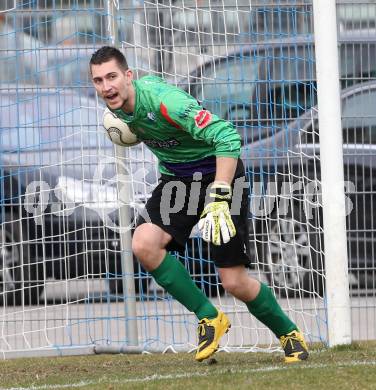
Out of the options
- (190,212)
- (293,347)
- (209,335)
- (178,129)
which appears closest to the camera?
(178,129)

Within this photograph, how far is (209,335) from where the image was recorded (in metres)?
7.27

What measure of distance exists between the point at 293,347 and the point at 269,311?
→ 28 cm

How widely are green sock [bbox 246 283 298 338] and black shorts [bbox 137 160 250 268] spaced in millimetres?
261

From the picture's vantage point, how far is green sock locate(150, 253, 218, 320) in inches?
289

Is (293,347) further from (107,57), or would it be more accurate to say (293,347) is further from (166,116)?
(107,57)

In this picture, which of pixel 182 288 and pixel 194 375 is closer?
pixel 194 375

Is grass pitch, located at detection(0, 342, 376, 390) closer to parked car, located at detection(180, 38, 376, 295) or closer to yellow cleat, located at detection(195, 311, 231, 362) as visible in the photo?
yellow cleat, located at detection(195, 311, 231, 362)

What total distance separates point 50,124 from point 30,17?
0.84m

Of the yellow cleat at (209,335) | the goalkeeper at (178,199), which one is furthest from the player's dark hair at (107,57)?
the yellow cleat at (209,335)

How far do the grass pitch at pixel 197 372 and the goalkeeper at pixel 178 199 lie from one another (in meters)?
0.30

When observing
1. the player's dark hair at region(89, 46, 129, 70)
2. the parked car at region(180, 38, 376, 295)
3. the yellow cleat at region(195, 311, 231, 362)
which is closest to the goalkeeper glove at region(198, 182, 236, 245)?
the yellow cleat at region(195, 311, 231, 362)

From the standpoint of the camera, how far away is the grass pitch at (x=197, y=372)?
6441 mm

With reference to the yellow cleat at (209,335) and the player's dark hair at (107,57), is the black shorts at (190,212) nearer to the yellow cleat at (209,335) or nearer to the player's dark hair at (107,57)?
the yellow cleat at (209,335)

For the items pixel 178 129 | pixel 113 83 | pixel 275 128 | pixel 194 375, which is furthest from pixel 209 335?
pixel 275 128
